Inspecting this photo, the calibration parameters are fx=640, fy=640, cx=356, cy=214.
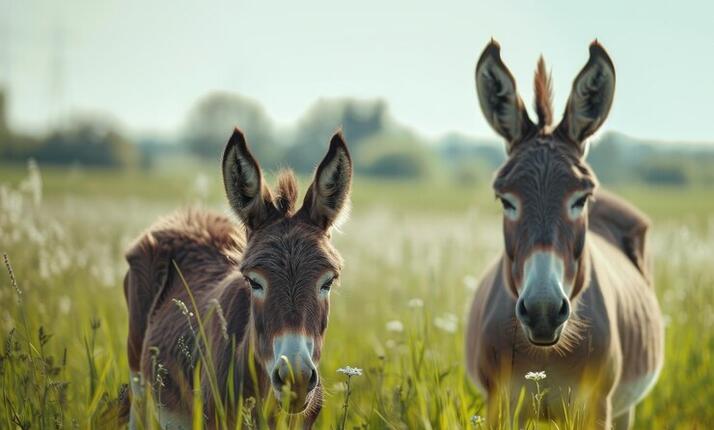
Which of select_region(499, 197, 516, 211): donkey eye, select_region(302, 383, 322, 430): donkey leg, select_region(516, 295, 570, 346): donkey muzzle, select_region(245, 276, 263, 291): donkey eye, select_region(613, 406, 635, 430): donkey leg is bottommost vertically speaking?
select_region(613, 406, 635, 430): donkey leg

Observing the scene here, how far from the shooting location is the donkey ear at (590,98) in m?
3.83

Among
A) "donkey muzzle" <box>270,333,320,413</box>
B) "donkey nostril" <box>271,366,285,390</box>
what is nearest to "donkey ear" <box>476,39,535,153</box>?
"donkey muzzle" <box>270,333,320,413</box>

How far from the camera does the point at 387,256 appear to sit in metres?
12.5

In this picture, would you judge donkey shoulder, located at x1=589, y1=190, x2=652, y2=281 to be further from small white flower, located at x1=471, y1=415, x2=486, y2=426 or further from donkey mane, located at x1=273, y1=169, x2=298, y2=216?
donkey mane, located at x1=273, y1=169, x2=298, y2=216

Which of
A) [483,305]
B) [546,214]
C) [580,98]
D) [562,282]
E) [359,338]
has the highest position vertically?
[580,98]

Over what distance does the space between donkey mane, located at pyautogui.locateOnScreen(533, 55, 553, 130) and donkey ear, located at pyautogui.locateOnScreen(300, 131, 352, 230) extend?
1397 millimetres

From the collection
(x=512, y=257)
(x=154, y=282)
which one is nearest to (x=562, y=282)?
(x=512, y=257)

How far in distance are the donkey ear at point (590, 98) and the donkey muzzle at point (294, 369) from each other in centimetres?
217

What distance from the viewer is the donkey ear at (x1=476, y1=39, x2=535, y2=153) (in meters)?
3.95

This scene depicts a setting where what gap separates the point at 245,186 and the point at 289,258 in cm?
54

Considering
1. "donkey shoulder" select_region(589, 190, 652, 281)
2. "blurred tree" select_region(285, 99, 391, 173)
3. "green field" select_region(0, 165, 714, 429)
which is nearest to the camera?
"green field" select_region(0, 165, 714, 429)

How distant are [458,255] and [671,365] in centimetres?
500

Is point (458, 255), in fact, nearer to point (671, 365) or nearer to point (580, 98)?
point (671, 365)

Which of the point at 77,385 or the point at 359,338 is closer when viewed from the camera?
the point at 77,385
